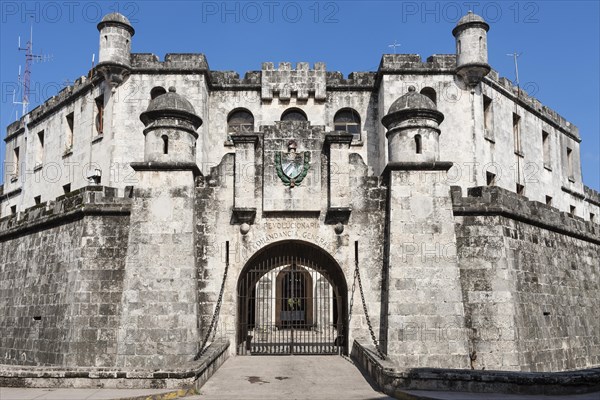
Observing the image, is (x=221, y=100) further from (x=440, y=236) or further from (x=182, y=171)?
(x=440, y=236)

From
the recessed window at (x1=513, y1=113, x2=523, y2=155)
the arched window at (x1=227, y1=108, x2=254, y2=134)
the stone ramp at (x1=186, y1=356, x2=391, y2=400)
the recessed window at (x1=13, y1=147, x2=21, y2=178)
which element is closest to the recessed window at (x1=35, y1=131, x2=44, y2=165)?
the recessed window at (x1=13, y1=147, x2=21, y2=178)

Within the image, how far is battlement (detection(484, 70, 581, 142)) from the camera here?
2731cm

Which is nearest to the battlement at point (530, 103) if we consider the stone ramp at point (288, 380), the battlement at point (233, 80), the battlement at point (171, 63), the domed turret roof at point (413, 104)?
the battlement at point (233, 80)

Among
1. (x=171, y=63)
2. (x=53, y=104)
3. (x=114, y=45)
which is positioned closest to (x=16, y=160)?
(x=53, y=104)

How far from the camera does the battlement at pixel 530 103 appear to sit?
89.6 ft

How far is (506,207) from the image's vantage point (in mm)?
15250

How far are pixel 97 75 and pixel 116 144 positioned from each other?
3.42 meters

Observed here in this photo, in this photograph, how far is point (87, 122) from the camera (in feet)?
89.6

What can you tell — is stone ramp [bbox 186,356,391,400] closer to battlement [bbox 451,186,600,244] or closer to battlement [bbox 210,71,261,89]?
battlement [bbox 451,186,600,244]

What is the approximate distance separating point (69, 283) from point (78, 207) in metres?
1.82

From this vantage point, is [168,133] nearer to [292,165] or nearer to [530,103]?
[292,165]

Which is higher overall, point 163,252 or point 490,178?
point 490,178

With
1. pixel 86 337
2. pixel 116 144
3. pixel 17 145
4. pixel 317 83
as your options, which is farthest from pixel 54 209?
pixel 17 145

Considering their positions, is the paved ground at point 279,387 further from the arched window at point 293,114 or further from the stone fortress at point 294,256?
the arched window at point 293,114
